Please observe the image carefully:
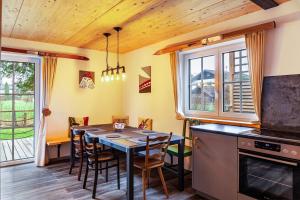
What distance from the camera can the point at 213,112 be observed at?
3439mm

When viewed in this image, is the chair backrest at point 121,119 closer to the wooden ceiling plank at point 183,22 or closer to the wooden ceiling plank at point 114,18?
the wooden ceiling plank at point 183,22

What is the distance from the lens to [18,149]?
416 cm

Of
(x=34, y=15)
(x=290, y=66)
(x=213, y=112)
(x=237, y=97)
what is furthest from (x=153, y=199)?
(x=34, y=15)

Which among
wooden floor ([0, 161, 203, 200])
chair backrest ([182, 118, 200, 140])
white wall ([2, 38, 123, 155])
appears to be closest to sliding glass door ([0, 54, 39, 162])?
white wall ([2, 38, 123, 155])

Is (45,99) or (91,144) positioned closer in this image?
(91,144)

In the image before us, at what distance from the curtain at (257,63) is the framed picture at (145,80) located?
7.08 feet

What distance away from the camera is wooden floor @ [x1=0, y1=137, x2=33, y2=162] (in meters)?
4.03

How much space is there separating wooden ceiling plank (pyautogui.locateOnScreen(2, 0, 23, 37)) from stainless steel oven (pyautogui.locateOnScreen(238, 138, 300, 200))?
9.76 feet

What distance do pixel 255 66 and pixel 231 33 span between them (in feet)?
1.88

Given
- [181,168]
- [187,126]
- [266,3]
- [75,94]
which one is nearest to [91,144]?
[181,168]

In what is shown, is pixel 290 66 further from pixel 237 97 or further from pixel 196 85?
pixel 196 85

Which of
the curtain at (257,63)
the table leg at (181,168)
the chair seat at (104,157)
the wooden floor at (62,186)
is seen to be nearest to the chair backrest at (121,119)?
the wooden floor at (62,186)

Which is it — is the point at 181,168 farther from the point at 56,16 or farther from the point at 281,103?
the point at 56,16

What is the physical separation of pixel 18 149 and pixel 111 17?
311 cm
